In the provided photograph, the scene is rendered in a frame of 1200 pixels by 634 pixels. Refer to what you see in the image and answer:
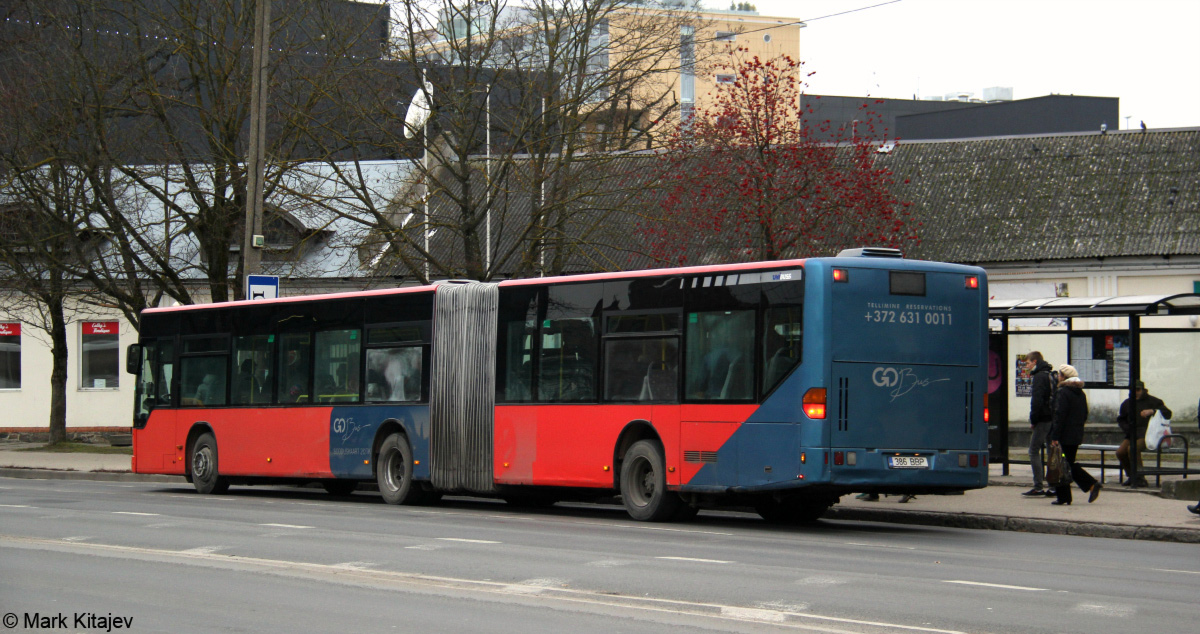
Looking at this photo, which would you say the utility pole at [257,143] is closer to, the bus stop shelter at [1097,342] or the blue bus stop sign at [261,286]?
the blue bus stop sign at [261,286]

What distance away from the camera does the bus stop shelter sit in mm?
18125

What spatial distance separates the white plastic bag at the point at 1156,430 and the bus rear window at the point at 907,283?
20.6 ft

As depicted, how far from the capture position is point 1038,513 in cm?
1605

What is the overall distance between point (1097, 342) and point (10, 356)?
33061mm

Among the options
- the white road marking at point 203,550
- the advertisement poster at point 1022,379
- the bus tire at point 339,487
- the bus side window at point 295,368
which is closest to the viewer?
the white road marking at point 203,550

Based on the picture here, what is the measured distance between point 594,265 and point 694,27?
5.01m

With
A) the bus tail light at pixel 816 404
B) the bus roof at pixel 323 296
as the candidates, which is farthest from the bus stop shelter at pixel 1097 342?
the bus roof at pixel 323 296

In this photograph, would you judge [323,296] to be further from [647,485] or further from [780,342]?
[780,342]

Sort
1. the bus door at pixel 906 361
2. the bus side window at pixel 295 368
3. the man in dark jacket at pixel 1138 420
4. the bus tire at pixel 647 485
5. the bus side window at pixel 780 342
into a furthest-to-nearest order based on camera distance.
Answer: the bus side window at pixel 295 368 → the man in dark jacket at pixel 1138 420 → the bus tire at pixel 647 485 → the bus side window at pixel 780 342 → the bus door at pixel 906 361

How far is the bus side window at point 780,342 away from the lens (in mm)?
14391

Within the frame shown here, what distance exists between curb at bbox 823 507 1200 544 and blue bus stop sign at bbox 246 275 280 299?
35.8ft

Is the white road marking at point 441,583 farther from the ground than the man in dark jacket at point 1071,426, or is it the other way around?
the man in dark jacket at point 1071,426

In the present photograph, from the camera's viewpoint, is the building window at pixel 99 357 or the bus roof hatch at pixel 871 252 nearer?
the bus roof hatch at pixel 871 252

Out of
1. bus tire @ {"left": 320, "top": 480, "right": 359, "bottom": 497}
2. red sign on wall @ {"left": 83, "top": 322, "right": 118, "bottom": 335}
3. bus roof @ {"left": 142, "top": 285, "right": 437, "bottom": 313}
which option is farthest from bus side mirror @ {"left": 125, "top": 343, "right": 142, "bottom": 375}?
red sign on wall @ {"left": 83, "top": 322, "right": 118, "bottom": 335}
